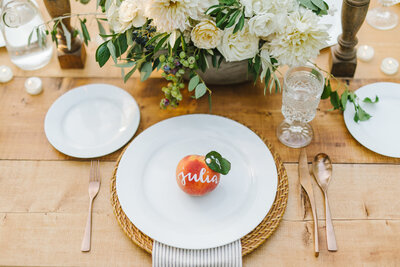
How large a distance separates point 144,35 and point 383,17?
2.79 feet

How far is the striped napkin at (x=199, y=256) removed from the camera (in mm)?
852

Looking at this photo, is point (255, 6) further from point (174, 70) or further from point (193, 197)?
point (193, 197)

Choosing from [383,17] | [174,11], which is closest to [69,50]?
[174,11]

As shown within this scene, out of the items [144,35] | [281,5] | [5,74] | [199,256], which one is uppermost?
[281,5]

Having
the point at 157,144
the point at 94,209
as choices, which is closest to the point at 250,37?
the point at 157,144

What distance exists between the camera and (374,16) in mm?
1364

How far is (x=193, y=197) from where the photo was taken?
3.09 ft

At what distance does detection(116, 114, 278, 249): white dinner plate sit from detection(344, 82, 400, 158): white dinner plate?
263 mm

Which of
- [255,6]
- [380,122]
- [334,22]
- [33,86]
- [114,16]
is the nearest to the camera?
[255,6]

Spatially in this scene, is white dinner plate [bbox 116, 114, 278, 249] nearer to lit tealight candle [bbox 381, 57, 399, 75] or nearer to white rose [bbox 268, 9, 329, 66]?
white rose [bbox 268, 9, 329, 66]

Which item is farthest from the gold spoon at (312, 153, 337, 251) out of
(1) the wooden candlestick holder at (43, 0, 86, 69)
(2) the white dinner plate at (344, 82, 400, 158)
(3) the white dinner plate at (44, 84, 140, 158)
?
(1) the wooden candlestick holder at (43, 0, 86, 69)

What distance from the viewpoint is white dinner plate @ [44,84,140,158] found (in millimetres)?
1058

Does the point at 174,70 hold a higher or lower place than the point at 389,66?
higher

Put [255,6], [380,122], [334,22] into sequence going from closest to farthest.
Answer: [255,6]
[380,122]
[334,22]
